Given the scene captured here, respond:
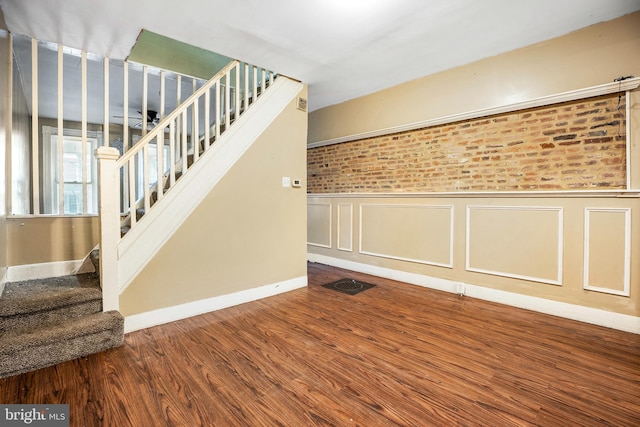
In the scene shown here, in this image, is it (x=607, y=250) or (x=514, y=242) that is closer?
(x=607, y=250)

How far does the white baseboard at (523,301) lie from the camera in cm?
254

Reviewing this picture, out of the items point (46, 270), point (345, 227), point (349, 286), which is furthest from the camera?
point (345, 227)

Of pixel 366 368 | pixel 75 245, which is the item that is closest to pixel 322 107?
pixel 75 245

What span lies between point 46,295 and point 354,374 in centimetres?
227

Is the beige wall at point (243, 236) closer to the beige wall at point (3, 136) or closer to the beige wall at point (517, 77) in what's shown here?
the beige wall at point (3, 136)

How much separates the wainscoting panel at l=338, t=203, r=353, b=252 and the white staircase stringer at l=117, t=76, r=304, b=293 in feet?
6.12

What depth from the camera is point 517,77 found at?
118 inches

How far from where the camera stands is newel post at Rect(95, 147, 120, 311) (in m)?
2.31

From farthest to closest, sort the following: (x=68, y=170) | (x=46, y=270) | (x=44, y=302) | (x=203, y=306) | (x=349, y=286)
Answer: (x=68, y=170), (x=349, y=286), (x=203, y=306), (x=46, y=270), (x=44, y=302)

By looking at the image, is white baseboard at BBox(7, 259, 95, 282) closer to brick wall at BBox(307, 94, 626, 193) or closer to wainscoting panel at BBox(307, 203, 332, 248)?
wainscoting panel at BBox(307, 203, 332, 248)

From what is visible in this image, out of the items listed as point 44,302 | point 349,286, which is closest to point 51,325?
point 44,302

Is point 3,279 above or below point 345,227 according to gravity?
below

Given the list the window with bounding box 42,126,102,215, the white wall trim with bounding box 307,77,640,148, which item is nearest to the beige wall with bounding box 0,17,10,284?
the window with bounding box 42,126,102,215

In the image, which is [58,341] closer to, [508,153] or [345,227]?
[345,227]
